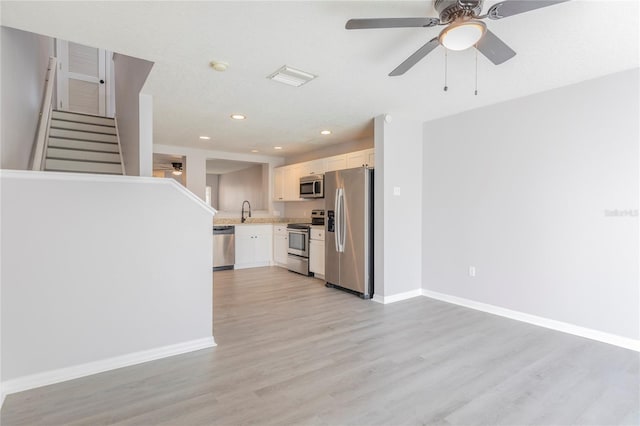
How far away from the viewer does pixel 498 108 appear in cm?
362

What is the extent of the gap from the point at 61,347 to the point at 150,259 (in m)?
0.81

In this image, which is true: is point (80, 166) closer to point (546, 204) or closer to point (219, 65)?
point (219, 65)

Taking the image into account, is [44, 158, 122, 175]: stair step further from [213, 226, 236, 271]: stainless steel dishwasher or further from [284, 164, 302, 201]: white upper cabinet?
[284, 164, 302, 201]: white upper cabinet

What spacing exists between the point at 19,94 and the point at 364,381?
12.3ft

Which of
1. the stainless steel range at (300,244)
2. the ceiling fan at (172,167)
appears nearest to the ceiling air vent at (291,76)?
the stainless steel range at (300,244)

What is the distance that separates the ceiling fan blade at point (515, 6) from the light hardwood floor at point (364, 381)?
2.21m

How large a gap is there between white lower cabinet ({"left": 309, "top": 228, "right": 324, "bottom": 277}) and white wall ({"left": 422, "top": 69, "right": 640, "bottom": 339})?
1934mm

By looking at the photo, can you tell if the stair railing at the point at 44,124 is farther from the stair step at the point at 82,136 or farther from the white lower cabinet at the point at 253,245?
the white lower cabinet at the point at 253,245

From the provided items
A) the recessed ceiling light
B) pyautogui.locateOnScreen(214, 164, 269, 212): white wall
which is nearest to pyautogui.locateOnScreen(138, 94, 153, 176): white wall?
the recessed ceiling light

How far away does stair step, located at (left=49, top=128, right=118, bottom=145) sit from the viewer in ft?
14.7

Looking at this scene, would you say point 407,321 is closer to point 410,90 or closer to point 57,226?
point 410,90

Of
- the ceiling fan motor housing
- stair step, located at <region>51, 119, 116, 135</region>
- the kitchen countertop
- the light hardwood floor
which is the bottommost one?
the light hardwood floor

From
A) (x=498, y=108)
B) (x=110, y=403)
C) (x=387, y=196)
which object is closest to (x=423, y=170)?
(x=387, y=196)

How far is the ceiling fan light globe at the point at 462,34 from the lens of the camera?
5.56ft
